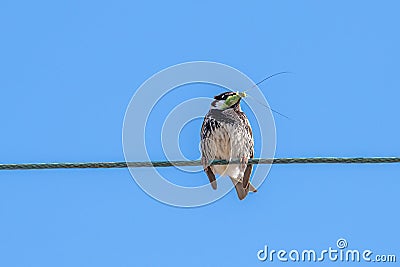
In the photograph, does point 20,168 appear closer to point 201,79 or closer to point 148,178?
point 148,178

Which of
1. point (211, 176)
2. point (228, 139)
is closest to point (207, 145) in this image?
point (228, 139)

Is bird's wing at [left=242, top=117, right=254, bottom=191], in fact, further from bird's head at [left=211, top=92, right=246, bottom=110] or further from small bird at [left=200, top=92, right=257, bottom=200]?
bird's head at [left=211, top=92, right=246, bottom=110]

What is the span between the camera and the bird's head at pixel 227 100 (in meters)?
10.1

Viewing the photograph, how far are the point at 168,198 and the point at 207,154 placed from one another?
1.17 m

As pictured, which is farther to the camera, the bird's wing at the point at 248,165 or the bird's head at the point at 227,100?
the bird's head at the point at 227,100

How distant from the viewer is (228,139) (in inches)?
396

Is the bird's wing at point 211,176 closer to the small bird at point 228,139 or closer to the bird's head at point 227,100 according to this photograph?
the small bird at point 228,139

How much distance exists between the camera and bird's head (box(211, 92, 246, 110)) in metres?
10.1

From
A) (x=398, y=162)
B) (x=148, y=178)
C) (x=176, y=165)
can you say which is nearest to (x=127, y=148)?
(x=148, y=178)

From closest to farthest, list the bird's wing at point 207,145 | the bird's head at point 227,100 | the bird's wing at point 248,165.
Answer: the bird's wing at point 248,165, the bird's wing at point 207,145, the bird's head at point 227,100

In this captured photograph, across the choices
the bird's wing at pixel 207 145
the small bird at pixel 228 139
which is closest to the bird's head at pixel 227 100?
the small bird at pixel 228 139

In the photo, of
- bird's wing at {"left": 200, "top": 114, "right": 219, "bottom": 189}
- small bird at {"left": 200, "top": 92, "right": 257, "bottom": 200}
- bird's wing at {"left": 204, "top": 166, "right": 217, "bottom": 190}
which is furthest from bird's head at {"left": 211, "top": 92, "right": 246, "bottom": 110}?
bird's wing at {"left": 204, "top": 166, "right": 217, "bottom": 190}

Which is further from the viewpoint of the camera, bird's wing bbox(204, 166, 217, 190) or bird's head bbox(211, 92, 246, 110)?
bird's head bbox(211, 92, 246, 110)

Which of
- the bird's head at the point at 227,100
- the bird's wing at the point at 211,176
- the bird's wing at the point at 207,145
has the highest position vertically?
the bird's head at the point at 227,100
